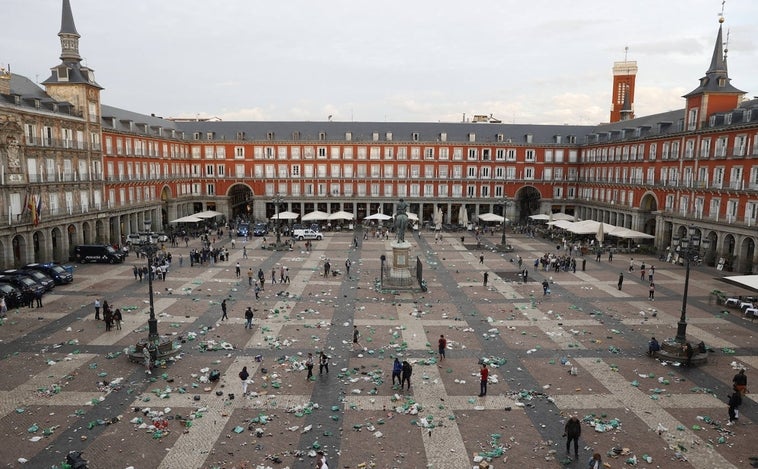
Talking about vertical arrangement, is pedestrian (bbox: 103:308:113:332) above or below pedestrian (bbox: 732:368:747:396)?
below

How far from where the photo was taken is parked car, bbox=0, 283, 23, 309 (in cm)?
2858

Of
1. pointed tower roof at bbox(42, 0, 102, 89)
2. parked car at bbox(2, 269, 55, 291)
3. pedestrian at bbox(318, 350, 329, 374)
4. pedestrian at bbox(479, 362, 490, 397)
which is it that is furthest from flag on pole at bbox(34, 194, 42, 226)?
pedestrian at bbox(479, 362, 490, 397)

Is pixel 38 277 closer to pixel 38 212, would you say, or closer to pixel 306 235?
pixel 38 212

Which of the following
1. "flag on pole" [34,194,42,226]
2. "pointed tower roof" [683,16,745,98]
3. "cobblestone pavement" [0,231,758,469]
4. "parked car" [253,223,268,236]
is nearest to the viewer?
"cobblestone pavement" [0,231,758,469]

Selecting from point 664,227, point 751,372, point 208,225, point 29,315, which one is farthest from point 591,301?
point 208,225

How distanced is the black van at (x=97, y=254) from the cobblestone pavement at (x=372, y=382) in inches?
→ 343

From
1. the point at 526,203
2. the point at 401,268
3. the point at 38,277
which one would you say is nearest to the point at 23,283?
the point at 38,277

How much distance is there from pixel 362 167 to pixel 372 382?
187 feet

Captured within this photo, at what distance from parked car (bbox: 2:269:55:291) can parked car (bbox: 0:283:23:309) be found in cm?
251

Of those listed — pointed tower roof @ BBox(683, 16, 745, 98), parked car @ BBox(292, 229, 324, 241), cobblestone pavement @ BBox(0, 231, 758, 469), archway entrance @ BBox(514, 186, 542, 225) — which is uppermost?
pointed tower roof @ BBox(683, 16, 745, 98)

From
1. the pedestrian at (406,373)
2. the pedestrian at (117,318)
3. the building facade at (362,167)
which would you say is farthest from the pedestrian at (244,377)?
the building facade at (362,167)

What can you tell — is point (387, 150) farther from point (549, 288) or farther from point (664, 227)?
point (549, 288)

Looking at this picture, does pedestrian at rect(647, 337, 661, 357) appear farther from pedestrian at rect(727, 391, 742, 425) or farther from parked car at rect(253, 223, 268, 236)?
parked car at rect(253, 223, 268, 236)

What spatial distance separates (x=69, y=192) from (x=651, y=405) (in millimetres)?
47036
